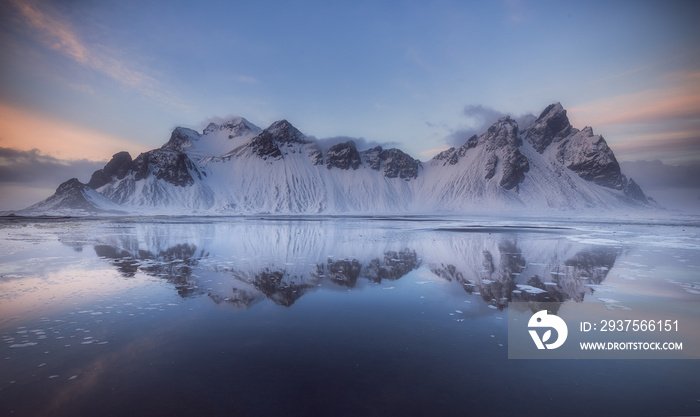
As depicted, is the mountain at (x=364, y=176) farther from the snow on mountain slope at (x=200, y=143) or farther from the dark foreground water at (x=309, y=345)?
the dark foreground water at (x=309, y=345)

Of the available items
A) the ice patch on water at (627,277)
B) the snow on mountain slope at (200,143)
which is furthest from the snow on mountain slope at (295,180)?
the ice patch on water at (627,277)

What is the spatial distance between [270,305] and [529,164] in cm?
18071

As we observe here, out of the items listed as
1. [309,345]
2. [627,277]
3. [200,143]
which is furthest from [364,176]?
[309,345]

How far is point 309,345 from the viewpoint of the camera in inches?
287

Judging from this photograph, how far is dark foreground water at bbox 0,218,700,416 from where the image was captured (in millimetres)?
5191

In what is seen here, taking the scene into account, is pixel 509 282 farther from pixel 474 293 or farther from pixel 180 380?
pixel 180 380

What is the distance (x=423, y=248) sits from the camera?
24.6 metres

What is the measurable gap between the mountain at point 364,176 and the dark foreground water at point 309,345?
397ft

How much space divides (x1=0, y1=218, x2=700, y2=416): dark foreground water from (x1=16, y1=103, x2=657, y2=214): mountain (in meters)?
121

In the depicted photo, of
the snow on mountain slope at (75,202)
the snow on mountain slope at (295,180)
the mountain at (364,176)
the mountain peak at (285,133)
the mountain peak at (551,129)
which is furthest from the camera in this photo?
the mountain peak at (551,129)

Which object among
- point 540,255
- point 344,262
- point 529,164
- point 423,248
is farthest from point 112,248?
point 529,164

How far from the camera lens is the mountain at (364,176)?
138 metres

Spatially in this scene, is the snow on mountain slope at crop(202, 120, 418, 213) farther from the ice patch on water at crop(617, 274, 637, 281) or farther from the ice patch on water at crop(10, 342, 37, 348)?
the ice patch on water at crop(10, 342, 37, 348)

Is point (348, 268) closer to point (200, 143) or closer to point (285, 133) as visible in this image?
point (285, 133)
